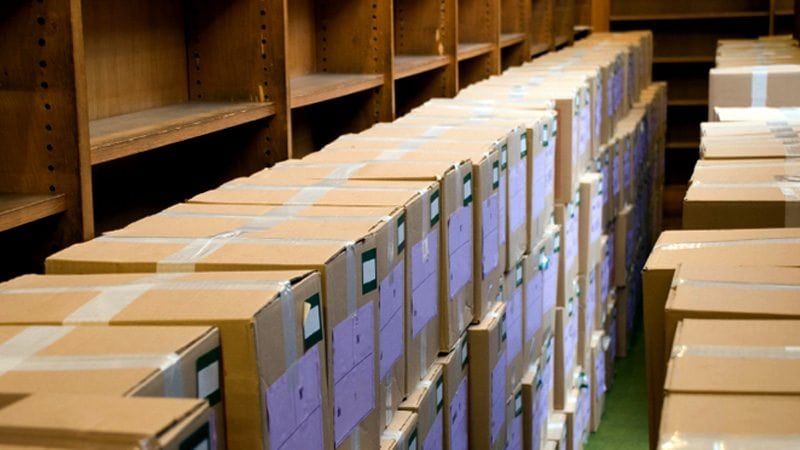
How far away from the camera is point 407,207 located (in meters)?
2.08

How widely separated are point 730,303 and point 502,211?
1.29 m

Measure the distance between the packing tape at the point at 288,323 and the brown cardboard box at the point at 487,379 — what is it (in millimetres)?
1187

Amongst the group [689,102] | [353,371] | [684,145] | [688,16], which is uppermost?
[688,16]

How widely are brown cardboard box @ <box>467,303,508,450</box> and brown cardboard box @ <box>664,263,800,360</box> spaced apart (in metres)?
0.86

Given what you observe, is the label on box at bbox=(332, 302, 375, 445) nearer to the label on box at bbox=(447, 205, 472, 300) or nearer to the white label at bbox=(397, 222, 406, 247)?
the white label at bbox=(397, 222, 406, 247)

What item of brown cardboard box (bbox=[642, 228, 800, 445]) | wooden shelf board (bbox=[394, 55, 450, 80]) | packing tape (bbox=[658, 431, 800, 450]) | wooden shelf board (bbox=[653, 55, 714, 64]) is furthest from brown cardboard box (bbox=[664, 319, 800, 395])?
wooden shelf board (bbox=[653, 55, 714, 64])

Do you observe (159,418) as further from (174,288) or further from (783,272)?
(783,272)

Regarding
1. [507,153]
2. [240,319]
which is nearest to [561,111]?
[507,153]

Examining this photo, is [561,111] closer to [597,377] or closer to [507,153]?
[507,153]

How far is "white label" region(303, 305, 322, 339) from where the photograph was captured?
153cm

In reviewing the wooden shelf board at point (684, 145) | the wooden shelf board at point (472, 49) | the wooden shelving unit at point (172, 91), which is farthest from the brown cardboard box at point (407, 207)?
the wooden shelf board at point (684, 145)

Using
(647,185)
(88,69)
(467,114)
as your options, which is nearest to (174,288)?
(88,69)

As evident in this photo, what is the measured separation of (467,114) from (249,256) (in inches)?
73.2

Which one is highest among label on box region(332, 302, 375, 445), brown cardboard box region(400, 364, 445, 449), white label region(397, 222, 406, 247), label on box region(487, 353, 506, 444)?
white label region(397, 222, 406, 247)
